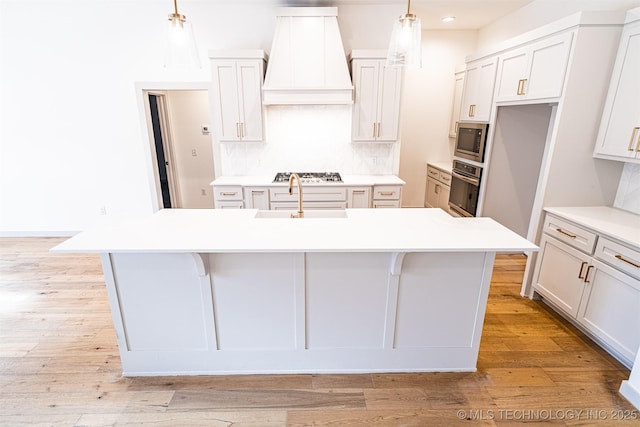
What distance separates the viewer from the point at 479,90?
371 centimetres

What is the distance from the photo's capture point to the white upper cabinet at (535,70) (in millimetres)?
2453

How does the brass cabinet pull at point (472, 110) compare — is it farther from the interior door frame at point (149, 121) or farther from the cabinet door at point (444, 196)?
the interior door frame at point (149, 121)

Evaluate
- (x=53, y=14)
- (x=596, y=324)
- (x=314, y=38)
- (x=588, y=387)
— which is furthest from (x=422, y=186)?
(x=53, y=14)

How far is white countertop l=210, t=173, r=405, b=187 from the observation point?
12.1 feet

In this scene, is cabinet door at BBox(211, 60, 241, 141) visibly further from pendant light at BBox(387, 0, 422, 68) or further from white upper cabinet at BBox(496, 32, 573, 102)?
white upper cabinet at BBox(496, 32, 573, 102)

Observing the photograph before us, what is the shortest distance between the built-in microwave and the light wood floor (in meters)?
1.90

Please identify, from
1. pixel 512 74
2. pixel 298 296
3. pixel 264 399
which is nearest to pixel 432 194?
pixel 512 74

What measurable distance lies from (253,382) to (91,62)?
13.4ft

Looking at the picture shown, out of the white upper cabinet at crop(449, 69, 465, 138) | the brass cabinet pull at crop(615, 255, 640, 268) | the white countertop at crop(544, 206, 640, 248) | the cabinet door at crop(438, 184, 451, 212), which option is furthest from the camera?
the cabinet door at crop(438, 184, 451, 212)

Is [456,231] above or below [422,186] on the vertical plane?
above

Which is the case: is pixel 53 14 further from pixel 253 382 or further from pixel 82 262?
pixel 253 382

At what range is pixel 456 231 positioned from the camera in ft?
6.12

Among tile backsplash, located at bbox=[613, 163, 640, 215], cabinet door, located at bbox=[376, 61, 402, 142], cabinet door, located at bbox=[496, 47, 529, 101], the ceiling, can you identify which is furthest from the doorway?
tile backsplash, located at bbox=[613, 163, 640, 215]

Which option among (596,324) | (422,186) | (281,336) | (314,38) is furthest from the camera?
(422,186)
